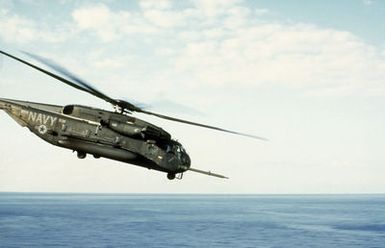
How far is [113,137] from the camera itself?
20.4 metres

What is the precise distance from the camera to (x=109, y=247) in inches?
3905

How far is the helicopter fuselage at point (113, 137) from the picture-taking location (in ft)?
66.2

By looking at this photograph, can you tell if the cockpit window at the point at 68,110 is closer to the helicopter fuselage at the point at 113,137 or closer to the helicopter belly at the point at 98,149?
the helicopter fuselage at the point at 113,137

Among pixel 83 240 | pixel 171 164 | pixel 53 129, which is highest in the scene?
pixel 53 129

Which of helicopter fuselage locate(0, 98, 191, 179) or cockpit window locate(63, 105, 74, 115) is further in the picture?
cockpit window locate(63, 105, 74, 115)

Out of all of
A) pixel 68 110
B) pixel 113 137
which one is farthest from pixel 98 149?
pixel 68 110

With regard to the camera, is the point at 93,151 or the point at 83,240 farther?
the point at 83,240

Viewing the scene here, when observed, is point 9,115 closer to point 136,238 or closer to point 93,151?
point 93,151

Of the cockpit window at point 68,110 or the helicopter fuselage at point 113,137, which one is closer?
the helicopter fuselage at point 113,137

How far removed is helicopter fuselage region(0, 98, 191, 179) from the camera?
20188mm

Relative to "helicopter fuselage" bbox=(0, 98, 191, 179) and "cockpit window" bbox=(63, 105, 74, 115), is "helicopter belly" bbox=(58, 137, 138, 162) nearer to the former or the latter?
"helicopter fuselage" bbox=(0, 98, 191, 179)

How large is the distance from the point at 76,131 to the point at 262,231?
114984 millimetres

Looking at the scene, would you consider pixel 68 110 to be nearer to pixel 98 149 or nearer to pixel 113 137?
pixel 98 149

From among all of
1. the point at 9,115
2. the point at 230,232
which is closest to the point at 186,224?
the point at 230,232
